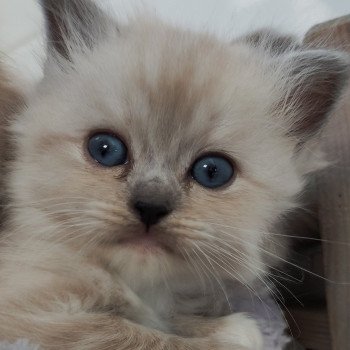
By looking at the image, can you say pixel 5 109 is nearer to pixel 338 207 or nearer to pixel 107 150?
pixel 107 150

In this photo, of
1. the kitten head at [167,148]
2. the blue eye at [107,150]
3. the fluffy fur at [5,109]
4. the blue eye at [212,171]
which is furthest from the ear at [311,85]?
the fluffy fur at [5,109]

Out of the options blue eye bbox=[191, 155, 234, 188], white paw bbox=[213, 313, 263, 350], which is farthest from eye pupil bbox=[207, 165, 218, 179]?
white paw bbox=[213, 313, 263, 350]

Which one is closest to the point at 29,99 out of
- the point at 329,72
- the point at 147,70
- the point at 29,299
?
the point at 147,70

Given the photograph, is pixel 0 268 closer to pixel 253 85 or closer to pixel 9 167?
pixel 9 167

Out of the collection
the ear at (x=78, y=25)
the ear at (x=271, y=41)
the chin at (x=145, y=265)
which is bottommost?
the chin at (x=145, y=265)

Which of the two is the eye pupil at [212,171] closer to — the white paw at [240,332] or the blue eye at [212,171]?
the blue eye at [212,171]

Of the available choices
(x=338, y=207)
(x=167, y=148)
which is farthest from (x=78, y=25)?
(x=338, y=207)

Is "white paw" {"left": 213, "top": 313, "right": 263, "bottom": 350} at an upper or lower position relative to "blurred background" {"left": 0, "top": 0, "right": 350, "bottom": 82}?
lower

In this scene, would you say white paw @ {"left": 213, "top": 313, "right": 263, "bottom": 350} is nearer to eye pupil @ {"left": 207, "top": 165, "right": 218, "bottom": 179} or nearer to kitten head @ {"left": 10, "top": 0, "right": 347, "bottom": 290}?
kitten head @ {"left": 10, "top": 0, "right": 347, "bottom": 290}
